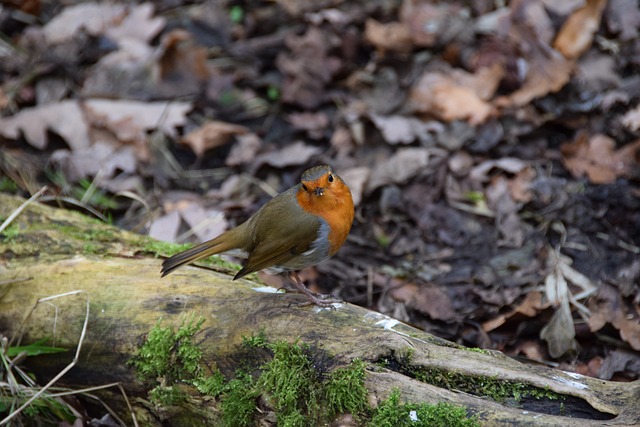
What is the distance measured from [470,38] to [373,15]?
0.91 meters

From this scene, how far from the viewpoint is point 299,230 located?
3.13 meters

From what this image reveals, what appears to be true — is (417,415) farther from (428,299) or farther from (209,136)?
(209,136)

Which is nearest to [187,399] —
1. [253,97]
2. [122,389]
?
[122,389]

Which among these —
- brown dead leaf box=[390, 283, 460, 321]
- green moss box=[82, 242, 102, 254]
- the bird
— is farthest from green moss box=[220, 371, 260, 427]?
brown dead leaf box=[390, 283, 460, 321]

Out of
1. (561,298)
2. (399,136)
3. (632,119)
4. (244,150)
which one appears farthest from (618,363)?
(244,150)

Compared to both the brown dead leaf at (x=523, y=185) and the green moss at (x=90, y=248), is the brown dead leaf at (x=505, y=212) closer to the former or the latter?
the brown dead leaf at (x=523, y=185)

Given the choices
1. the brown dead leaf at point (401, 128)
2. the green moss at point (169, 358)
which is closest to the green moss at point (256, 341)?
the green moss at point (169, 358)

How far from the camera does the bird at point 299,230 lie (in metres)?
3.12

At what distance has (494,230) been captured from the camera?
14.4ft

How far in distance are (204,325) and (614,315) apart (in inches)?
79.8

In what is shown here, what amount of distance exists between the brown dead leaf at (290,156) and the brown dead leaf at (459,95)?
85cm

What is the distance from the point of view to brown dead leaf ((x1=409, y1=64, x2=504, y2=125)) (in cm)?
503

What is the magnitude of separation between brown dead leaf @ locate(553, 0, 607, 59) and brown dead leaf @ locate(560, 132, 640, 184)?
85cm

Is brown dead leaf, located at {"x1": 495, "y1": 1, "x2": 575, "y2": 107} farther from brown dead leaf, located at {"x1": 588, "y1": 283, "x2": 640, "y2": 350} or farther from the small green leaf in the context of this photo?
the small green leaf
